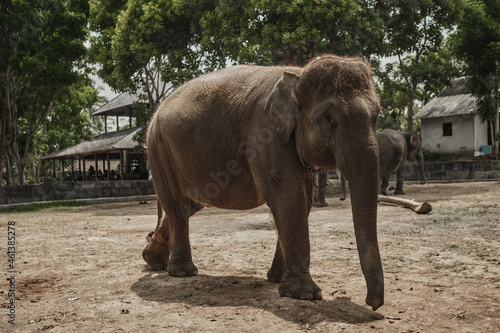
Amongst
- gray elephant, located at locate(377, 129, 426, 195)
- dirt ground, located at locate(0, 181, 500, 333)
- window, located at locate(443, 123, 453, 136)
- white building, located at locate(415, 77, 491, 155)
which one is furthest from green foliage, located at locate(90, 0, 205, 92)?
window, located at locate(443, 123, 453, 136)

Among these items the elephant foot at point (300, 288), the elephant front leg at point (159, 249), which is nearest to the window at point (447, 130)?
the elephant front leg at point (159, 249)

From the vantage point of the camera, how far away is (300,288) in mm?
3984

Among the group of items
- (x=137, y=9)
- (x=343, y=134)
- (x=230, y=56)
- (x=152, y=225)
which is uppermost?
(x=137, y=9)

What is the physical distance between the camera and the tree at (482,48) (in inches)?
894

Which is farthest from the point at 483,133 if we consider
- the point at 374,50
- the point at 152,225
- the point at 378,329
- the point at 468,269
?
the point at 378,329

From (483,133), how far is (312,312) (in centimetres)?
3686

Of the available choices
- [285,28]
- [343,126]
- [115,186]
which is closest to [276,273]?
[343,126]

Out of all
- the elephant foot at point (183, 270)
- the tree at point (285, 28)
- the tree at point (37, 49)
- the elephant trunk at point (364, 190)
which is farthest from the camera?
the tree at point (37, 49)

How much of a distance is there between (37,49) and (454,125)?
98.2 ft

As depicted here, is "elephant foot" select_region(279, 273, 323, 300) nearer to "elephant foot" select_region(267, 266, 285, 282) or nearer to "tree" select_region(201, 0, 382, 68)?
"elephant foot" select_region(267, 266, 285, 282)

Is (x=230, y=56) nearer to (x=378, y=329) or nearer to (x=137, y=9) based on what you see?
(x=137, y=9)

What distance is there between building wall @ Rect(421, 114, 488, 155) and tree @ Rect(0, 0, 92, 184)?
27.4 m

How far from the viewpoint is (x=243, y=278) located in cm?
503

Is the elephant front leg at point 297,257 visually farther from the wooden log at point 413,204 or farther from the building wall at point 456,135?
the building wall at point 456,135
